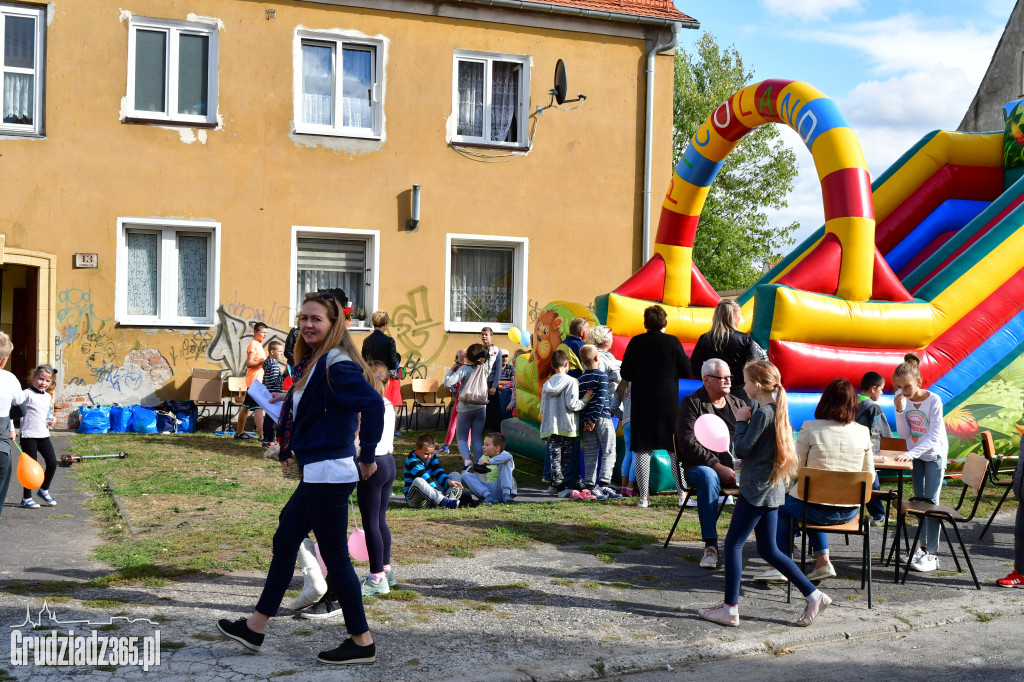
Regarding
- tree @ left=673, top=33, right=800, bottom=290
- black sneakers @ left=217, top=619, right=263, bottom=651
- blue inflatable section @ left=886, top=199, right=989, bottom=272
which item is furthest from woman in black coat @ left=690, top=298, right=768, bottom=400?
tree @ left=673, top=33, right=800, bottom=290

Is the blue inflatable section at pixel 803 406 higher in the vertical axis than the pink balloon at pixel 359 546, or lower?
higher

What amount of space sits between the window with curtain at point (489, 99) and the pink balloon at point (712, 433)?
1088cm

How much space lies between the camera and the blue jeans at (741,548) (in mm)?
6203

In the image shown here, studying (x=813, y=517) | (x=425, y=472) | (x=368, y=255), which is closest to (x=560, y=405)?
(x=425, y=472)

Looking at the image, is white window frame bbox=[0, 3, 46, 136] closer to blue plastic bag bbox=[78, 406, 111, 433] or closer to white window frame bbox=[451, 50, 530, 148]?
blue plastic bag bbox=[78, 406, 111, 433]

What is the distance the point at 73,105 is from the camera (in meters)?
15.1

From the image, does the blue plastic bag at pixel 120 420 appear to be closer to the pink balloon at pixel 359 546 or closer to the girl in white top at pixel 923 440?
the pink balloon at pixel 359 546

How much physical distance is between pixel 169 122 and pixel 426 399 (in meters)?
5.80

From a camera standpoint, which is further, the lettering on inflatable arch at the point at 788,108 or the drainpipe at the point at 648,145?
the drainpipe at the point at 648,145

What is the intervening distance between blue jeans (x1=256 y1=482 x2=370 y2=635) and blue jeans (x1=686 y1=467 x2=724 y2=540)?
3.16 m

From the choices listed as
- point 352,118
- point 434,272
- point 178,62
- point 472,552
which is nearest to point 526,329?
point 434,272

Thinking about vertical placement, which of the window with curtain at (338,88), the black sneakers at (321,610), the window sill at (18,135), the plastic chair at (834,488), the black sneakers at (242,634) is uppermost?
the window with curtain at (338,88)

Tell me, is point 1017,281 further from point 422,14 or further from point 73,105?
point 73,105

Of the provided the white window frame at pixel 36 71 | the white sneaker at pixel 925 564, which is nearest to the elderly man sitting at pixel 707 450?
the white sneaker at pixel 925 564
